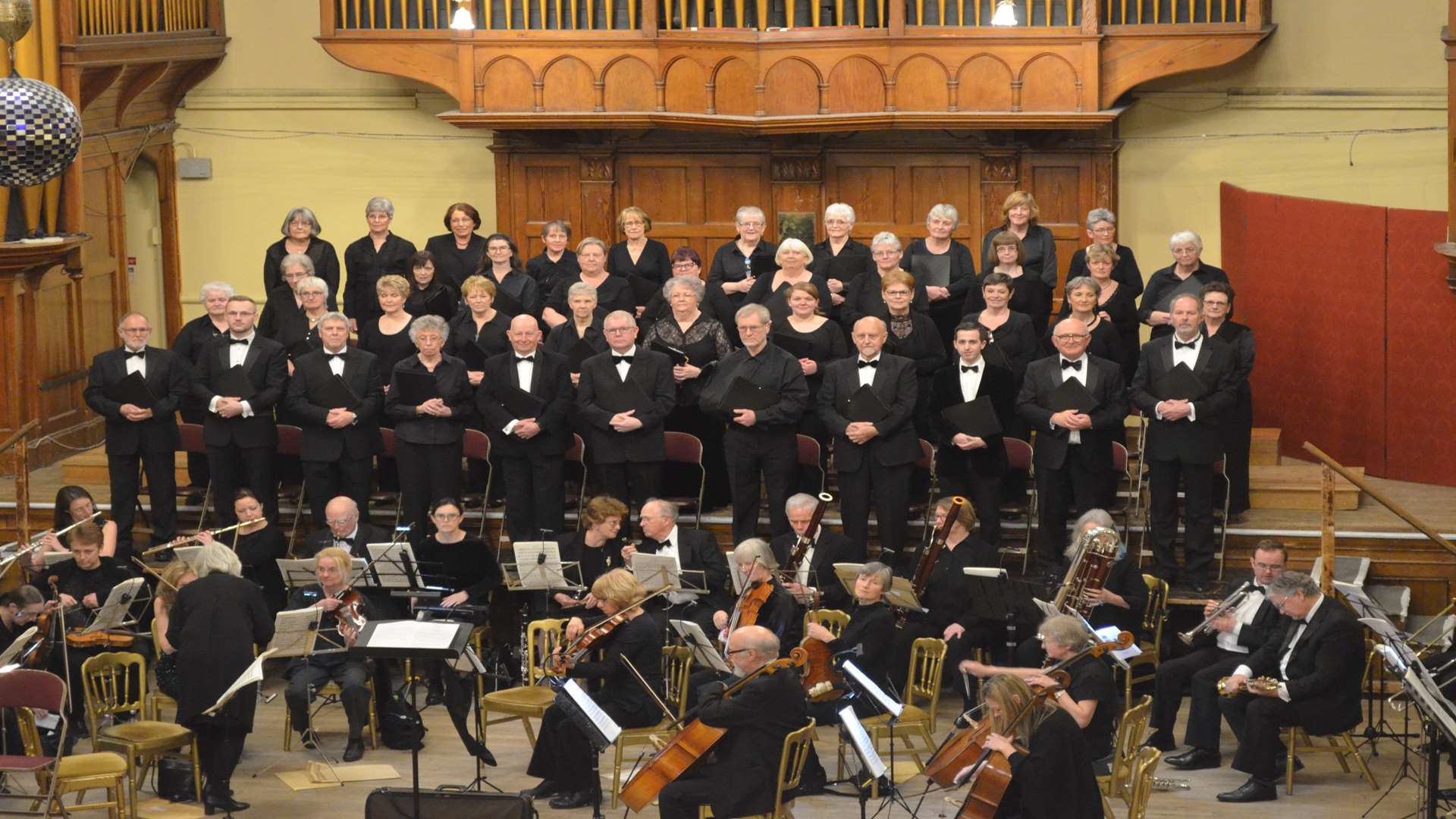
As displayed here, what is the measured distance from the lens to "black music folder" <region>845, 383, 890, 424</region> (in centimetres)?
999

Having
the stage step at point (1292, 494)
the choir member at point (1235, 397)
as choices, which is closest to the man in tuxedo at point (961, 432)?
the choir member at point (1235, 397)

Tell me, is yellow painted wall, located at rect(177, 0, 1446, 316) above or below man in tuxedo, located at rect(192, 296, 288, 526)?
above

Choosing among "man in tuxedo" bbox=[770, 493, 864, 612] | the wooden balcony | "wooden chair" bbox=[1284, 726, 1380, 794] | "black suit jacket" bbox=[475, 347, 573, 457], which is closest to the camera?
"wooden chair" bbox=[1284, 726, 1380, 794]

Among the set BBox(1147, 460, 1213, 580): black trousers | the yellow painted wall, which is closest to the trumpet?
BBox(1147, 460, 1213, 580): black trousers

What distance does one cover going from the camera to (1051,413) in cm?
993

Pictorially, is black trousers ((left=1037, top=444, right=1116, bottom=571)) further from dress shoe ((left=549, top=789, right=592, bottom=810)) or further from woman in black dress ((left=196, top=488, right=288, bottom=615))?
woman in black dress ((left=196, top=488, right=288, bottom=615))

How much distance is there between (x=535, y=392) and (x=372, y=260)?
2.08 m

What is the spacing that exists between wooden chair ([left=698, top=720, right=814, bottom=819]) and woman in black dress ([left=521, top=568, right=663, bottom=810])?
2.77 feet

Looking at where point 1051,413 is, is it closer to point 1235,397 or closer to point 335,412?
point 1235,397

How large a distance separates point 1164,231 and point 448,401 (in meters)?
5.19

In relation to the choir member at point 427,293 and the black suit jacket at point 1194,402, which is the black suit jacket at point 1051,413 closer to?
the black suit jacket at point 1194,402

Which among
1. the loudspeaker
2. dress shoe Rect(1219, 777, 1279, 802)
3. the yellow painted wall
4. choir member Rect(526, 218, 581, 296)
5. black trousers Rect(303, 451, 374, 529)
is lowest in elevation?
dress shoe Rect(1219, 777, 1279, 802)

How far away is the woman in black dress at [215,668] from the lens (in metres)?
8.54

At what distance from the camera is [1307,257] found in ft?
40.2
